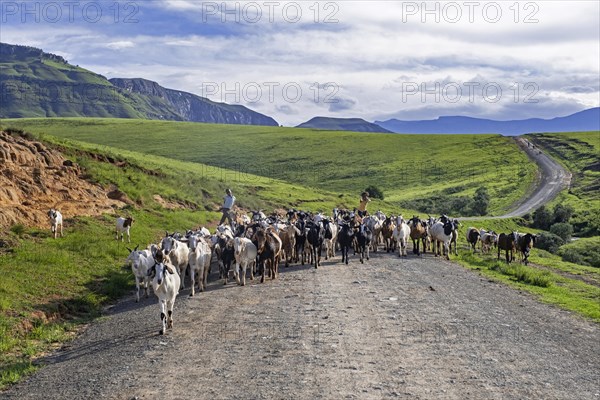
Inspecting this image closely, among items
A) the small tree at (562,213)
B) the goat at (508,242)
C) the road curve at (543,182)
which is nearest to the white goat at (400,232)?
the goat at (508,242)

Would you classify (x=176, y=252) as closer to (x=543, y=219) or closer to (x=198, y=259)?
(x=198, y=259)

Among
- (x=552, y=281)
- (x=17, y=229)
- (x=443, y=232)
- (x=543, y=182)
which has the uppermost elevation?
(x=543, y=182)

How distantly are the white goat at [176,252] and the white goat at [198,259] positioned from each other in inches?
12.0

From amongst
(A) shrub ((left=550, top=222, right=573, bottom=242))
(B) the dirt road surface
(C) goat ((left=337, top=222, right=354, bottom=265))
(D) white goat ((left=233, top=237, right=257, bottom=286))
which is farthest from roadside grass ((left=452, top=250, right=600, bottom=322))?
(A) shrub ((left=550, top=222, right=573, bottom=242))

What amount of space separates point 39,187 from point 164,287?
17.5 meters

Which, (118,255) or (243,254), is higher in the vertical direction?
(243,254)

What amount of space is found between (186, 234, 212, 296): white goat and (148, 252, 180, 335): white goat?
371 cm

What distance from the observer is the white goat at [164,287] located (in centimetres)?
1366

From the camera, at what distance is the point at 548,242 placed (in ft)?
168

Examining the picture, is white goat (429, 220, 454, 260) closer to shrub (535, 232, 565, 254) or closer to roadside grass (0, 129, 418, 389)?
roadside grass (0, 129, 418, 389)

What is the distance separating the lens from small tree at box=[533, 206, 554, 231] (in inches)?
2591

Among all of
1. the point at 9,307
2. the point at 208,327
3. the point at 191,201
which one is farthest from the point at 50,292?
the point at 191,201

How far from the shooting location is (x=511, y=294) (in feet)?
63.4

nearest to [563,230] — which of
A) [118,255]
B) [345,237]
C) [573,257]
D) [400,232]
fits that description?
[573,257]
